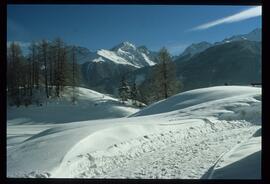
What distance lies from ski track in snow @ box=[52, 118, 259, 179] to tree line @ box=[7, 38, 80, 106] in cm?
3276

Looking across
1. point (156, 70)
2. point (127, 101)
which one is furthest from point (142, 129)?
point (127, 101)

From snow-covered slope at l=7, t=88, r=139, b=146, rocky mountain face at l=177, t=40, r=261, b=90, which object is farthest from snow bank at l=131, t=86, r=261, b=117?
rocky mountain face at l=177, t=40, r=261, b=90

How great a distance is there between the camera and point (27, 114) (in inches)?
1489

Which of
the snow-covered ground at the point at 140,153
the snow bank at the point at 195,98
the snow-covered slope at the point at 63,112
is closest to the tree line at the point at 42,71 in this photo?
the snow-covered slope at the point at 63,112

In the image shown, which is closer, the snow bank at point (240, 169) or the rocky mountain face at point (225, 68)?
the snow bank at point (240, 169)

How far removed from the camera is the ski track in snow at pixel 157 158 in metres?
7.71

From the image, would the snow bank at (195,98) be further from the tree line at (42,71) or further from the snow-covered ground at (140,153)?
the tree line at (42,71)

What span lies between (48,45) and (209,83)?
113220 mm

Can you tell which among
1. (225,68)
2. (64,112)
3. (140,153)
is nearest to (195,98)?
(140,153)

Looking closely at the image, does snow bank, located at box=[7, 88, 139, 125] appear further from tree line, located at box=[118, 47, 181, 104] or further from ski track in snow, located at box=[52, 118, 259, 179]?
ski track in snow, located at box=[52, 118, 259, 179]

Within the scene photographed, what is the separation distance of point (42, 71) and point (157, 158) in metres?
44.4

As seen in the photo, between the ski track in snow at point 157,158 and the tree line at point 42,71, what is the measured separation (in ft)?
107

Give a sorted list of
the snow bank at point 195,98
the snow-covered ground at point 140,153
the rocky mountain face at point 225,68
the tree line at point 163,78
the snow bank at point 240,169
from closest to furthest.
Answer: the snow bank at point 240,169 < the snow-covered ground at point 140,153 < the snow bank at point 195,98 < the tree line at point 163,78 < the rocky mountain face at point 225,68
